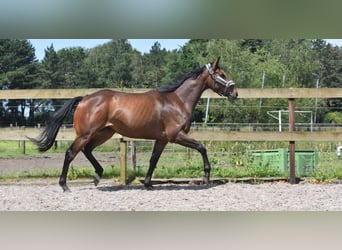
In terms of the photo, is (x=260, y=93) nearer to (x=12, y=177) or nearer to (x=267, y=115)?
(x=267, y=115)

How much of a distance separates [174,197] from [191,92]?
1013mm

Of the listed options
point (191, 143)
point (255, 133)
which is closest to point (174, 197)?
point (191, 143)

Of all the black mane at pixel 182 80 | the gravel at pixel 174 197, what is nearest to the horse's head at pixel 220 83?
the black mane at pixel 182 80

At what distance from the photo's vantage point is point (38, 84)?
18.4ft

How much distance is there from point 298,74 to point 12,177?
4.59 m

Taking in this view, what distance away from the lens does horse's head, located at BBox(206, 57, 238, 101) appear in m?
4.29

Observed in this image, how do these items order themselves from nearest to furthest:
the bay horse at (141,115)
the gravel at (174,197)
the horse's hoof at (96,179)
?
1. the gravel at (174,197)
2. the bay horse at (141,115)
3. the horse's hoof at (96,179)

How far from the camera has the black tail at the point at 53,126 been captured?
4273 millimetres

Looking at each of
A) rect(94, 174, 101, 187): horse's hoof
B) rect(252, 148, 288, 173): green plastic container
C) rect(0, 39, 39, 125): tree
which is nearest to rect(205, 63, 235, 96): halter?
rect(252, 148, 288, 173): green plastic container

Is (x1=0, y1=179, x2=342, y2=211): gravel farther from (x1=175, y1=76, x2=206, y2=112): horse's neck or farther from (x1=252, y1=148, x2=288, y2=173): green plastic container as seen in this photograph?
(x1=175, y1=76, x2=206, y2=112): horse's neck

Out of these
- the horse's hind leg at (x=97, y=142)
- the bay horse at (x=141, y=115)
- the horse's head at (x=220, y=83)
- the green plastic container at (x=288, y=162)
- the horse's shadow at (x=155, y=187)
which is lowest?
the horse's shadow at (x=155, y=187)

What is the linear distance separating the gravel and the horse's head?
83cm

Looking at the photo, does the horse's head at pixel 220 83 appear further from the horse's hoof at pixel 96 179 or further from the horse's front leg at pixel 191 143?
the horse's hoof at pixel 96 179

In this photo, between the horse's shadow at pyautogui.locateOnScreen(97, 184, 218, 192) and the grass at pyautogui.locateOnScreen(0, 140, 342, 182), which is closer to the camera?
the horse's shadow at pyautogui.locateOnScreen(97, 184, 218, 192)
